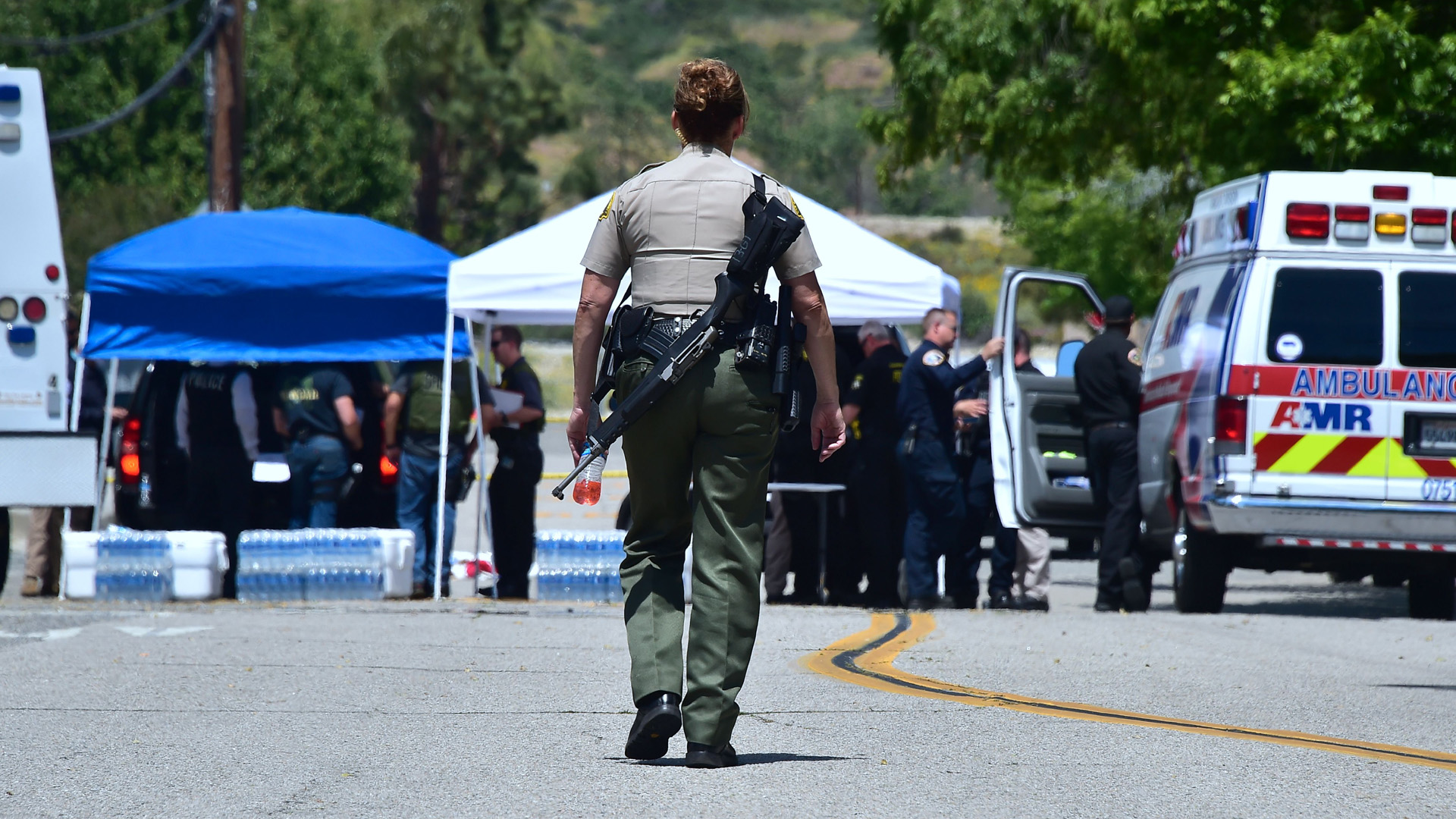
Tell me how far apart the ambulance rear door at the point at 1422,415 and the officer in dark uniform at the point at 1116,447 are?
1763 millimetres

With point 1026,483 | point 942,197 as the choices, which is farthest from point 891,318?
point 942,197

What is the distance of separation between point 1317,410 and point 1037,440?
2113mm

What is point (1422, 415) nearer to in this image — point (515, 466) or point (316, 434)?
point (515, 466)

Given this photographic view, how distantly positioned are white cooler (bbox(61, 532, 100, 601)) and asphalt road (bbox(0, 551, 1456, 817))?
173 centimetres

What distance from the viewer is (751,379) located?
Answer: 5.11 m

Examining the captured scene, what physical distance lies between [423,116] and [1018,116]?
45.5 meters

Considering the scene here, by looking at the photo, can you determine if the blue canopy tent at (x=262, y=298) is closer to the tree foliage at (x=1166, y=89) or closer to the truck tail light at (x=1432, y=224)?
the truck tail light at (x=1432, y=224)

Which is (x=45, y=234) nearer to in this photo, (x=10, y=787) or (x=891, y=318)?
(x=891, y=318)

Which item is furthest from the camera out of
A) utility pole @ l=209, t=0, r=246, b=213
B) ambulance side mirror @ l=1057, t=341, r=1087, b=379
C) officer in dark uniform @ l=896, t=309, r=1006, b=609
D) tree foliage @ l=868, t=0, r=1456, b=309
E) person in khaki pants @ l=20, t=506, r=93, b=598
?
utility pole @ l=209, t=0, r=246, b=213

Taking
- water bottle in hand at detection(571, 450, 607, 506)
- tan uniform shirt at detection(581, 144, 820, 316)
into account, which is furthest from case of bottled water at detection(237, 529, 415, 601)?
tan uniform shirt at detection(581, 144, 820, 316)

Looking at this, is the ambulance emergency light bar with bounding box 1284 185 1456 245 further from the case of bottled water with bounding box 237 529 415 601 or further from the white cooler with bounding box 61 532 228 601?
the white cooler with bounding box 61 532 228 601

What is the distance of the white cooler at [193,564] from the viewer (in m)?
12.0

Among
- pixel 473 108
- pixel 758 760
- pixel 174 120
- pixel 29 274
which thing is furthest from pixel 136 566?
pixel 473 108

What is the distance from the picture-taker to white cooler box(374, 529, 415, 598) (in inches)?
475
